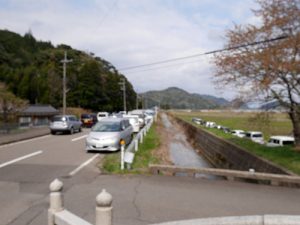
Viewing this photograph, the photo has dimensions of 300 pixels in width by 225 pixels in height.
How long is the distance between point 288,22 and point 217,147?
1336 cm

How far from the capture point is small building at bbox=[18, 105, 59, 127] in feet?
104

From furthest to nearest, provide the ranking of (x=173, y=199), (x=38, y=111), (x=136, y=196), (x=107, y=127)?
(x=38, y=111) → (x=107, y=127) → (x=136, y=196) → (x=173, y=199)

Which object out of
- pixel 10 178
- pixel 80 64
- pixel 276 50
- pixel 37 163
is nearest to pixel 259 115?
pixel 276 50

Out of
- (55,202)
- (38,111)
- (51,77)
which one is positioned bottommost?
(55,202)

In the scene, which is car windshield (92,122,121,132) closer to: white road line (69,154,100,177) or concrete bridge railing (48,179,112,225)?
white road line (69,154,100,177)

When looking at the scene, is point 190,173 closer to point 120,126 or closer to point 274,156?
point 274,156

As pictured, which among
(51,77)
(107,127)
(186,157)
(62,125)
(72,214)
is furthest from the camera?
(51,77)

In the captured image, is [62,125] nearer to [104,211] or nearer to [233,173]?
[233,173]

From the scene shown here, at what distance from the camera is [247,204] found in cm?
786

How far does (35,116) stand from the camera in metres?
35.8

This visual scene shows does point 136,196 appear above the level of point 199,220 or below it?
below

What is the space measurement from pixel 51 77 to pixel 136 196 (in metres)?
57.2

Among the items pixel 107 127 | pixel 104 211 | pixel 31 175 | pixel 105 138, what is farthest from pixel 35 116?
pixel 104 211

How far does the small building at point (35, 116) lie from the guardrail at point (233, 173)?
21846mm
